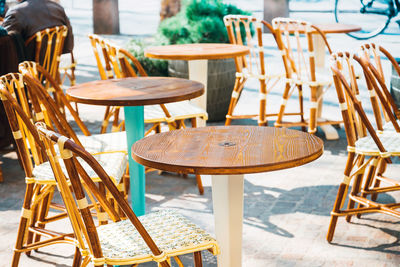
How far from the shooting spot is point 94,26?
14.9m

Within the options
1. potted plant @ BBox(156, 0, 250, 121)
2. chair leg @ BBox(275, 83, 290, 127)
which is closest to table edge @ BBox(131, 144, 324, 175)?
chair leg @ BBox(275, 83, 290, 127)

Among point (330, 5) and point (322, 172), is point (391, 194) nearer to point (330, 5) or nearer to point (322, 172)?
point (322, 172)

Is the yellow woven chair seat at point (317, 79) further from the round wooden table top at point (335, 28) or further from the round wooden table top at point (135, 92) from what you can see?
the round wooden table top at point (135, 92)

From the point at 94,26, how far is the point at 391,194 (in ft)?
37.8

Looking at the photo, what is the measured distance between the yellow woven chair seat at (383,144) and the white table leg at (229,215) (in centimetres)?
117

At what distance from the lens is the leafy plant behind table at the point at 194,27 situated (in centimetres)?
689

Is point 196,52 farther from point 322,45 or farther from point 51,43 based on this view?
point 322,45

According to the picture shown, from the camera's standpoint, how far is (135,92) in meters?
3.52

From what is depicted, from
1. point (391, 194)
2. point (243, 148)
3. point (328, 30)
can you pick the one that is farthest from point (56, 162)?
point (328, 30)

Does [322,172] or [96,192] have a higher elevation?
[96,192]

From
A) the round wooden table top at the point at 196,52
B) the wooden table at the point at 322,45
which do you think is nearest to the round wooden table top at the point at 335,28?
the wooden table at the point at 322,45

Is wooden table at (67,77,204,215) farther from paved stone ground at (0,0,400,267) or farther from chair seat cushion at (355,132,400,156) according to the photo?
chair seat cushion at (355,132,400,156)

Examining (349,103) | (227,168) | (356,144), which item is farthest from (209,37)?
(227,168)

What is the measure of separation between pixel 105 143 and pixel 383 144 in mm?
1572
